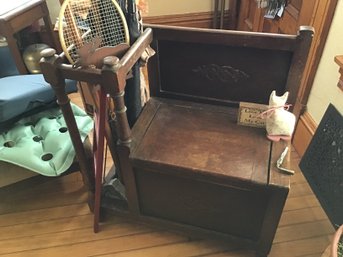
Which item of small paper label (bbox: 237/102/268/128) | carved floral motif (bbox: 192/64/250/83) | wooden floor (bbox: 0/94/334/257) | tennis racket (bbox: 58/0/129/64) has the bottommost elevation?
wooden floor (bbox: 0/94/334/257)

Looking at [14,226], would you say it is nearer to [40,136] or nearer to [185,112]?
[40,136]

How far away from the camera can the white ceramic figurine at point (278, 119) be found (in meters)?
1.12

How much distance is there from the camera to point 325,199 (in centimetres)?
144

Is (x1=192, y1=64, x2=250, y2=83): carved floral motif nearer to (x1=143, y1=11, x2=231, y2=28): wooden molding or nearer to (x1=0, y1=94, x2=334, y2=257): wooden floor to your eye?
(x1=0, y1=94, x2=334, y2=257): wooden floor

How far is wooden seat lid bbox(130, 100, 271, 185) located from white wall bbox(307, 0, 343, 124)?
468 millimetres

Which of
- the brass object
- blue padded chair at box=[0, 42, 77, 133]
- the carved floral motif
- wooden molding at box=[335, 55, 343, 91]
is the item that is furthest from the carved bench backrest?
the brass object

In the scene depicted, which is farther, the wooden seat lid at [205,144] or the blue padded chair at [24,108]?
the blue padded chair at [24,108]

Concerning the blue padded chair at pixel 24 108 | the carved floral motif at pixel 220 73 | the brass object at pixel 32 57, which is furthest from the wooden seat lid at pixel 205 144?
the brass object at pixel 32 57

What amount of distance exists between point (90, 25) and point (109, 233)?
0.90 m

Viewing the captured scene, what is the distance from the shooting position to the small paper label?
3.87 feet

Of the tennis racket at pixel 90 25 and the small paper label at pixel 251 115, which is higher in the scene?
the tennis racket at pixel 90 25

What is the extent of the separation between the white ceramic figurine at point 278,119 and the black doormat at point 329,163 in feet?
1.09

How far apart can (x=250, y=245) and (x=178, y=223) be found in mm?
298

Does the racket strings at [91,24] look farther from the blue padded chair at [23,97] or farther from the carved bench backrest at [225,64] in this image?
the blue padded chair at [23,97]
